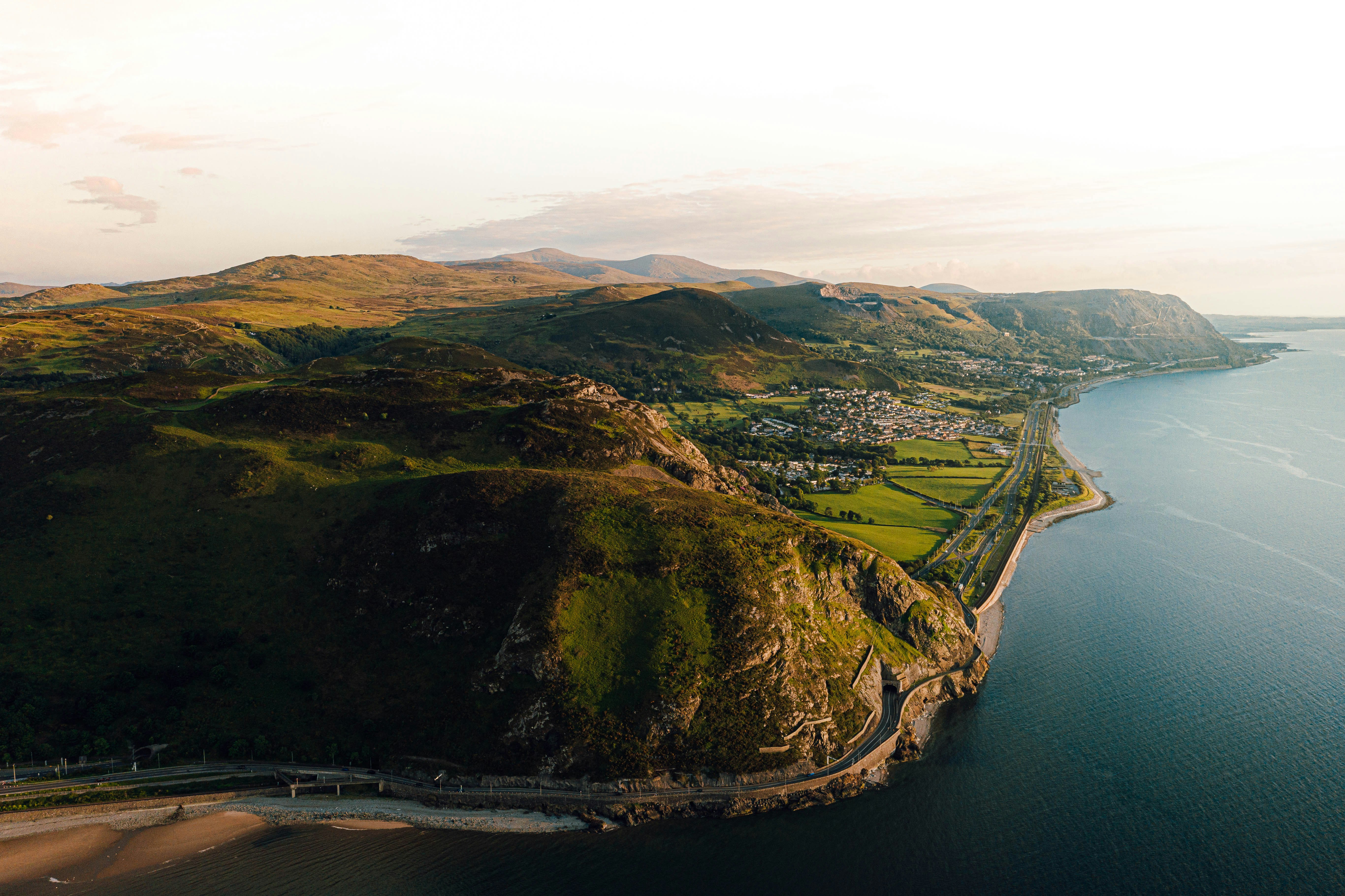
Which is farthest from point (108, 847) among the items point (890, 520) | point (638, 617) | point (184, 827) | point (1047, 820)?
point (890, 520)

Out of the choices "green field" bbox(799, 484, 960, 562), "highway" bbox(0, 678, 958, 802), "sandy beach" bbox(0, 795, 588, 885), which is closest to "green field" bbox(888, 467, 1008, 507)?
"green field" bbox(799, 484, 960, 562)

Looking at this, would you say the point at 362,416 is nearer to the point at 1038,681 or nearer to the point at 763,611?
the point at 763,611

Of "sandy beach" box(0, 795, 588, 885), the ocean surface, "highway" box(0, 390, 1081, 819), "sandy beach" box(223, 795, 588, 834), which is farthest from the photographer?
"sandy beach" box(223, 795, 588, 834)

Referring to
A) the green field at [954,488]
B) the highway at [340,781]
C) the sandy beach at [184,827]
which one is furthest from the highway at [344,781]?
the green field at [954,488]

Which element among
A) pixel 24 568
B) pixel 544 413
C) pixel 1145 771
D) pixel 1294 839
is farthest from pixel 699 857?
pixel 24 568

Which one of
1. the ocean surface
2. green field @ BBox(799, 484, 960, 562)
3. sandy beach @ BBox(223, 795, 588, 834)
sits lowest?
the ocean surface

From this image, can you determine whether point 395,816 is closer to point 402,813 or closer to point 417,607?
point 402,813

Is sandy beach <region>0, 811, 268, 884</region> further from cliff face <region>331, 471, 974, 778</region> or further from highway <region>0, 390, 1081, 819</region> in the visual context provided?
cliff face <region>331, 471, 974, 778</region>
